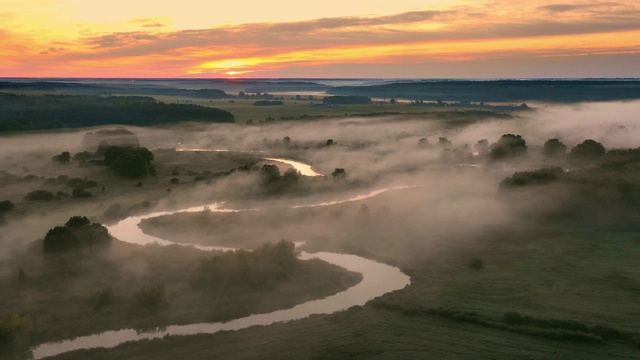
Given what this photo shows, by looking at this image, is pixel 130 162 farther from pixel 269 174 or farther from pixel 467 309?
pixel 467 309

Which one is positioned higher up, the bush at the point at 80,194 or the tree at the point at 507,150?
the tree at the point at 507,150

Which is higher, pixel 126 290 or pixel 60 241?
pixel 60 241

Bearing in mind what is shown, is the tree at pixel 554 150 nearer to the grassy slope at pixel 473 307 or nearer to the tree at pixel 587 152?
the tree at pixel 587 152

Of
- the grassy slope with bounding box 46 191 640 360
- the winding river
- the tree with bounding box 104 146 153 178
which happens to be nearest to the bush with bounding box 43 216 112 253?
the winding river

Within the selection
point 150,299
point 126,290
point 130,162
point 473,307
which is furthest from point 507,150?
point 150,299

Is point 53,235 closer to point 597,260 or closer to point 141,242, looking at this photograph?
point 141,242

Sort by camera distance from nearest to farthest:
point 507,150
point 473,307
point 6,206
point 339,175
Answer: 1. point 473,307
2. point 6,206
3. point 339,175
4. point 507,150

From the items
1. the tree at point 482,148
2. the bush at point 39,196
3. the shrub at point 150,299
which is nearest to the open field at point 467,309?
the shrub at point 150,299

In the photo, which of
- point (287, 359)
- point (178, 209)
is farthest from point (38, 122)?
point (287, 359)
